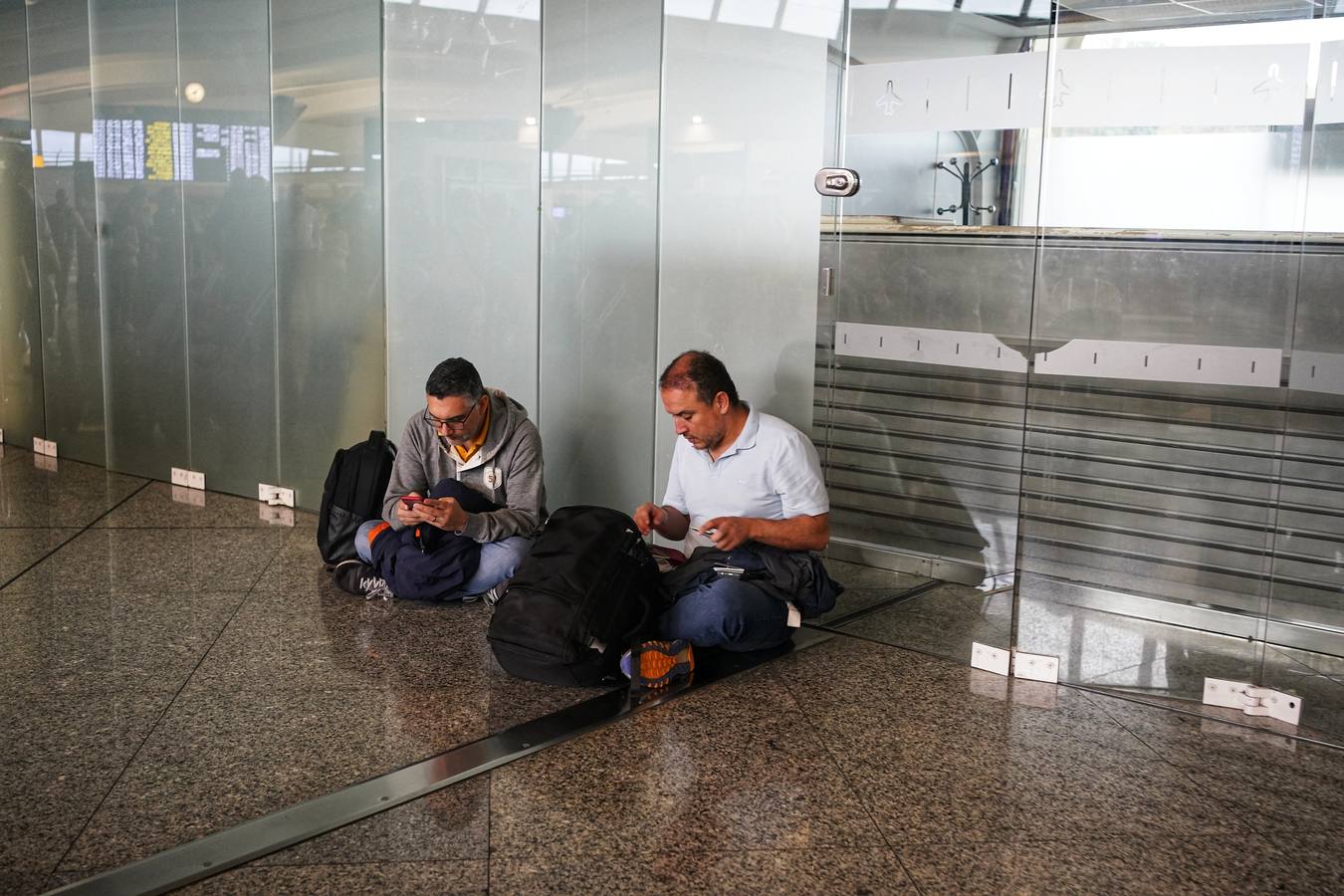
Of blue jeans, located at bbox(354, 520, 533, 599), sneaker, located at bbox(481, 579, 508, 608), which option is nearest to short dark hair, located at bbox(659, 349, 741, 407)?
blue jeans, located at bbox(354, 520, 533, 599)

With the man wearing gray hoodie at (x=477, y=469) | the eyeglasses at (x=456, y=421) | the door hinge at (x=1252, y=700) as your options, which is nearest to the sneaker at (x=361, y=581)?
the man wearing gray hoodie at (x=477, y=469)

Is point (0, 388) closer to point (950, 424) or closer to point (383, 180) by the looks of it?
point (383, 180)

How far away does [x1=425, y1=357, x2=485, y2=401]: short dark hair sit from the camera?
4.45m

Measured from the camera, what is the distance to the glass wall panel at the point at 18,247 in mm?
7715

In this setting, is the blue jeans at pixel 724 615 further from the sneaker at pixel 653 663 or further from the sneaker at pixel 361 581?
the sneaker at pixel 361 581

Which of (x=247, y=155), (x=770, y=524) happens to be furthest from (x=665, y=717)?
(x=247, y=155)

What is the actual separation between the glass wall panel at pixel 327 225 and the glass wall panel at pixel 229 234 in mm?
128

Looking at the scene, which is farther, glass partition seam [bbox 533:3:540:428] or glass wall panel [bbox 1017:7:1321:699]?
glass partition seam [bbox 533:3:540:428]

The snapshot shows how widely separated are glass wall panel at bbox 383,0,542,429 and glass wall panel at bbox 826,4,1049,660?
169 centimetres

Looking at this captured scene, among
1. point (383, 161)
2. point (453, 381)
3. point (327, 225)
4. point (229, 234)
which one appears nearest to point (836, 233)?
point (453, 381)

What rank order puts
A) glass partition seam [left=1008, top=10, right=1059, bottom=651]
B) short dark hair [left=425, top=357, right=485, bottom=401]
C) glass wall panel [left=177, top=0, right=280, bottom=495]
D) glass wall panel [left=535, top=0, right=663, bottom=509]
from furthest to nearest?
glass wall panel [left=177, top=0, right=280, bottom=495] → glass wall panel [left=535, top=0, right=663, bottom=509] → short dark hair [left=425, top=357, right=485, bottom=401] → glass partition seam [left=1008, top=10, right=1059, bottom=651]

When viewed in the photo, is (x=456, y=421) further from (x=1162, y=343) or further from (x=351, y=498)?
(x=1162, y=343)

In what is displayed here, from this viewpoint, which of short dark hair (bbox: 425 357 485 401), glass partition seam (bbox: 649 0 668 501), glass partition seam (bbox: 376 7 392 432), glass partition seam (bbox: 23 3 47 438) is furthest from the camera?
glass partition seam (bbox: 23 3 47 438)

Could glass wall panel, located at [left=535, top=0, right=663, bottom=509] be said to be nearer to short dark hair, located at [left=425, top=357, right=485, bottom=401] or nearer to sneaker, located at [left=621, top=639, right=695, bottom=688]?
short dark hair, located at [left=425, top=357, right=485, bottom=401]
